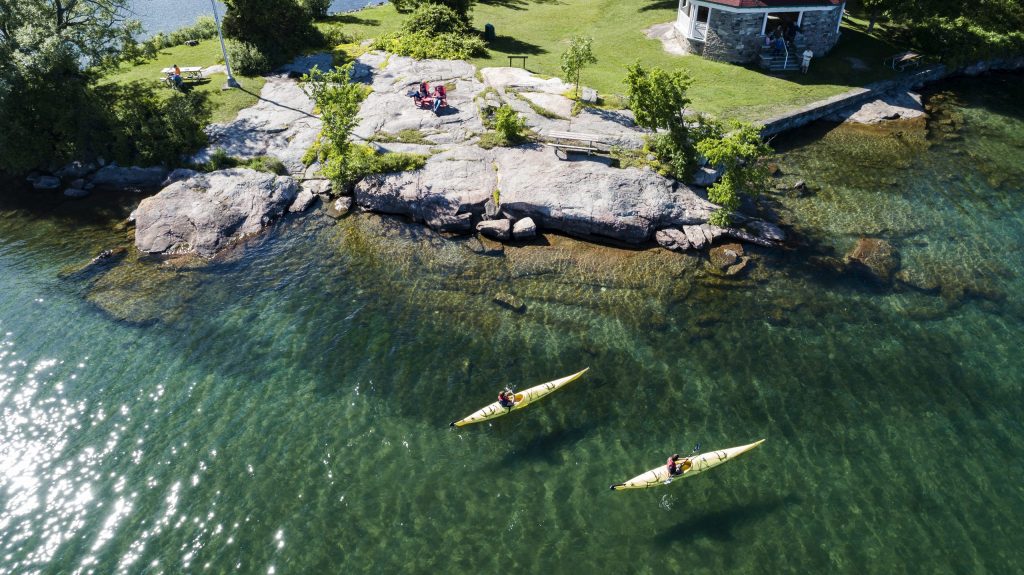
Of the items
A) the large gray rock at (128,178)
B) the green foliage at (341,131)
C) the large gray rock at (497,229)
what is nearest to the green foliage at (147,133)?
the large gray rock at (128,178)

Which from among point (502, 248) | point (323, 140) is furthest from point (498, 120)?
point (323, 140)

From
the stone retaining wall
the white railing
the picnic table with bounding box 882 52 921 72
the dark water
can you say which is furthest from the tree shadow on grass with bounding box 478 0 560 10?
the picnic table with bounding box 882 52 921 72

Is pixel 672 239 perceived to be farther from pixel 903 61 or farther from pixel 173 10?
pixel 173 10

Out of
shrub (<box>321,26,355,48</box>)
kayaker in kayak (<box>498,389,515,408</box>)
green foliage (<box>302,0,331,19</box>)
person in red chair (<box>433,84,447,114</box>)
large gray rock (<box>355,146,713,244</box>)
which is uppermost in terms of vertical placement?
green foliage (<box>302,0,331,19</box>)

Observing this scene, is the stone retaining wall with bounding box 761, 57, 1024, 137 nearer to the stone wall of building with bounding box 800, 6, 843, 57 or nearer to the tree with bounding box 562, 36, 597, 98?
the stone wall of building with bounding box 800, 6, 843, 57

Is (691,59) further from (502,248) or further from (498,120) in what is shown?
(502,248)

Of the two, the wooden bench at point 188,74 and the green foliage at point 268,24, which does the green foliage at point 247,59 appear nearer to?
the green foliage at point 268,24

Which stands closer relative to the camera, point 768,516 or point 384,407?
point 768,516
